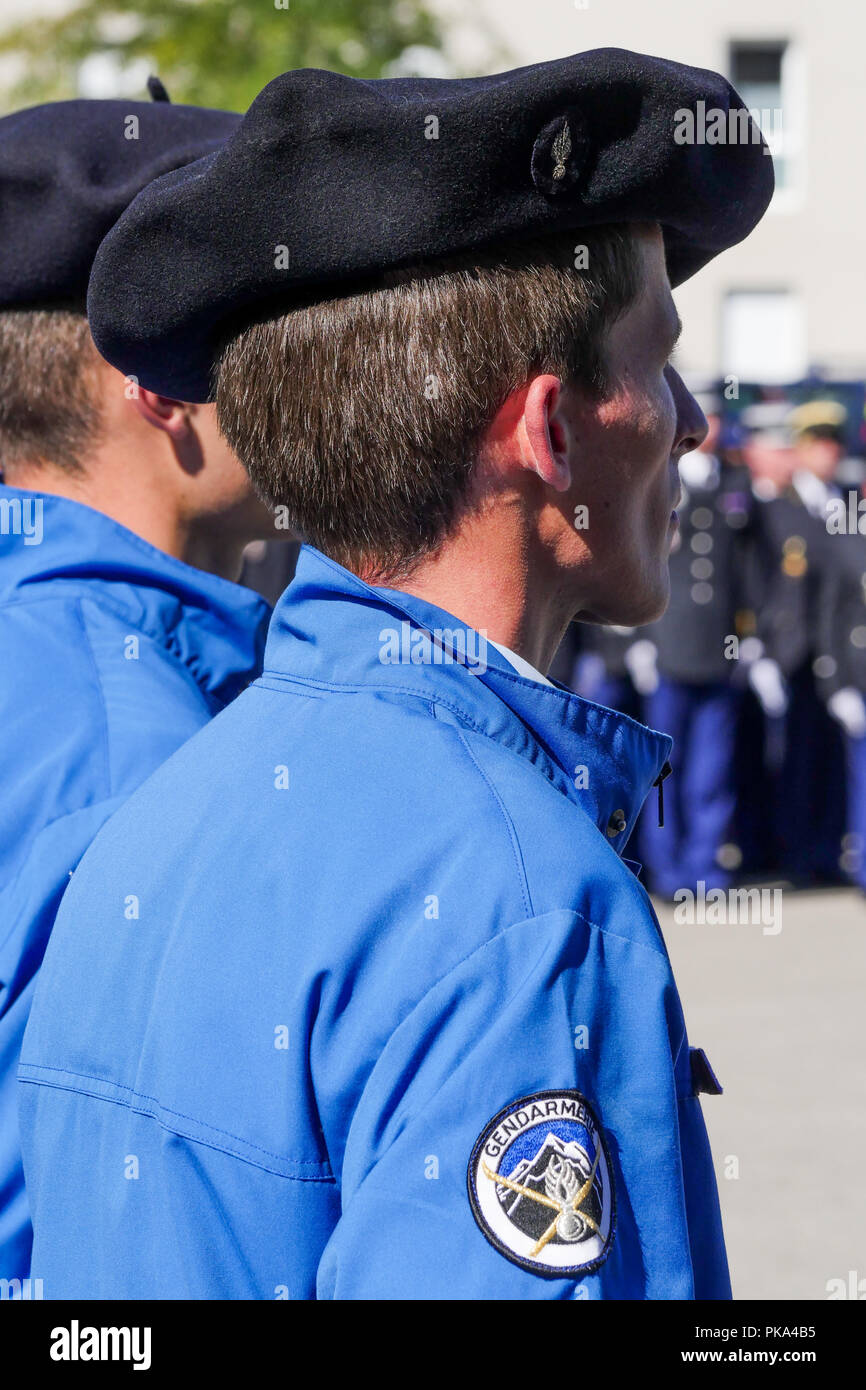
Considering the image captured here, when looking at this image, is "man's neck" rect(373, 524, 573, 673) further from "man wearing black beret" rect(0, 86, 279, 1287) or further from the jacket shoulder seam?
"man wearing black beret" rect(0, 86, 279, 1287)

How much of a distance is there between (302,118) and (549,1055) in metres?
0.79

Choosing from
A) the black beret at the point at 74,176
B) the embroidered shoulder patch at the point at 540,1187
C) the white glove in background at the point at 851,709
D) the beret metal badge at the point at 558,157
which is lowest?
the embroidered shoulder patch at the point at 540,1187

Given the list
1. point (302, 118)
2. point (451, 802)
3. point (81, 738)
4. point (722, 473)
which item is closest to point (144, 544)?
point (81, 738)

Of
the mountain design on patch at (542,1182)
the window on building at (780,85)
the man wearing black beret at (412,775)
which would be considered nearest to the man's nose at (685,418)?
the man wearing black beret at (412,775)

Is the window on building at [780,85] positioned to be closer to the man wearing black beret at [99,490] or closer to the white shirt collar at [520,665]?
the man wearing black beret at [99,490]

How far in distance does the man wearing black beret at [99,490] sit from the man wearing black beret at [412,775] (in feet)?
1.58

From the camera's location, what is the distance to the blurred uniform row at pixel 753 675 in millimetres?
8203

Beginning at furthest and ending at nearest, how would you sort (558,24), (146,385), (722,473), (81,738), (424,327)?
(558,24)
(722,473)
(81,738)
(146,385)
(424,327)

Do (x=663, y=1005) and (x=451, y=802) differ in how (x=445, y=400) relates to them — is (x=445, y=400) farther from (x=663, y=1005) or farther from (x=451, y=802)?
(x=663, y=1005)

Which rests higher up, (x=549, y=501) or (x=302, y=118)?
(x=302, y=118)

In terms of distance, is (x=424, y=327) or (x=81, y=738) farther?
(x=81, y=738)

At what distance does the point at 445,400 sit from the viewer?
132cm

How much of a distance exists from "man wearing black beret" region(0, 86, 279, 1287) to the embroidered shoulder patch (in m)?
0.93
